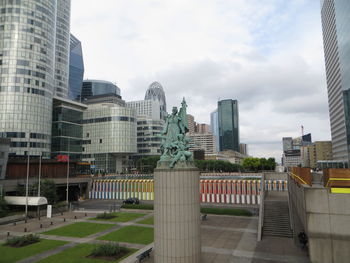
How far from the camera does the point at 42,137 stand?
9412cm

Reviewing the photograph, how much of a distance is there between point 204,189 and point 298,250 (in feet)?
95.3

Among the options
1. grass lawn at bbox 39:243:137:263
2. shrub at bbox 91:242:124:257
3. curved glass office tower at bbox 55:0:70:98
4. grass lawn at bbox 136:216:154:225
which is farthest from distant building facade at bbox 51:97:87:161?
shrub at bbox 91:242:124:257

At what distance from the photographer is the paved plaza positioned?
859 inches

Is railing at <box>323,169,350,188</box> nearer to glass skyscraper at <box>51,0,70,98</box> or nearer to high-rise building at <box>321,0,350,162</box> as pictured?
high-rise building at <box>321,0,350,162</box>

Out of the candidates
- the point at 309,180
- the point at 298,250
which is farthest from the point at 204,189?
the point at 309,180

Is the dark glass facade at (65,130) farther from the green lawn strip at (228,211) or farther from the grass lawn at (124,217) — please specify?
the green lawn strip at (228,211)

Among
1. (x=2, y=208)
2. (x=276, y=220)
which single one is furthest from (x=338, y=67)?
(x=2, y=208)

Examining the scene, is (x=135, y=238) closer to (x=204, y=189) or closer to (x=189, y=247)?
(x=189, y=247)

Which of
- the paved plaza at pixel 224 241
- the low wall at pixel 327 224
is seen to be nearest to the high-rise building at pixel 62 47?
the paved plaza at pixel 224 241

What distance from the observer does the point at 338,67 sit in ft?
395

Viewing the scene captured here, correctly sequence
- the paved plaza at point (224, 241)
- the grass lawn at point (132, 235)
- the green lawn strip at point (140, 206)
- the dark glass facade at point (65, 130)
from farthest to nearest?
the dark glass facade at point (65, 130), the green lawn strip at point (140, 206), the grass lawn at point (132, 235), the paved plaza at point (224, 241)

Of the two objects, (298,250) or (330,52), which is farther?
(330,52)

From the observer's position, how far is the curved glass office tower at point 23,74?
285 feet

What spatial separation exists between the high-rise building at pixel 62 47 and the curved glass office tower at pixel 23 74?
42.8 m
